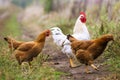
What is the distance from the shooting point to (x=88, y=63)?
1125cm

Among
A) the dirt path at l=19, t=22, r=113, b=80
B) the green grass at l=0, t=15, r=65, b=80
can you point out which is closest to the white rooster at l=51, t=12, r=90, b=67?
the dirt path at l=19, t=22, r=113, b=80

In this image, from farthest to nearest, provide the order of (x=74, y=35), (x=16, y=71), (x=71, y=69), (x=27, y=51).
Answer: (x=74, y=35) < (x=71, y=69) < (x=27, y=51) < (x=16, y=71)

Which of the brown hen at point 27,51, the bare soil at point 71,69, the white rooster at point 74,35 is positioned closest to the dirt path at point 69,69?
the bare soil at point 71,69

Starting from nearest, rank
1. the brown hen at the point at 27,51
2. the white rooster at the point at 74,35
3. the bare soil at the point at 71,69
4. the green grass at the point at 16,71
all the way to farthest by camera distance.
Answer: the green grass at the point at 16,71 → the bare soil at the point at 71,69 → the brown hen at the point at 27,51 → the white rooster at the point at 74,35

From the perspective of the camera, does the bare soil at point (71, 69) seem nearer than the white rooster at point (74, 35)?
Yes

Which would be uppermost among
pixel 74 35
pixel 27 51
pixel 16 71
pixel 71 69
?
pixel 74 35

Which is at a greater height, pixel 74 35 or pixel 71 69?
pixel 74 35

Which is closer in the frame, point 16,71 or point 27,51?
point 16,71

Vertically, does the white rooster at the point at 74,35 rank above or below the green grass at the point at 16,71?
above

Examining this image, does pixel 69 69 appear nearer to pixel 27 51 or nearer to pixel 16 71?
pixel 27 51

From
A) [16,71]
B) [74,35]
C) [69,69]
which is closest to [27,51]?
[16,71]

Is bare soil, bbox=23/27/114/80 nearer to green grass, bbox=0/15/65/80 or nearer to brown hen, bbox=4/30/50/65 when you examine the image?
green grass, bbox=0/15/65/80

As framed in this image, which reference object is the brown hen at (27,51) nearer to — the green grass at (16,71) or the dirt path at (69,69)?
the green grass at (16,71)

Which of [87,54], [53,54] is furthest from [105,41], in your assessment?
[53,54]
